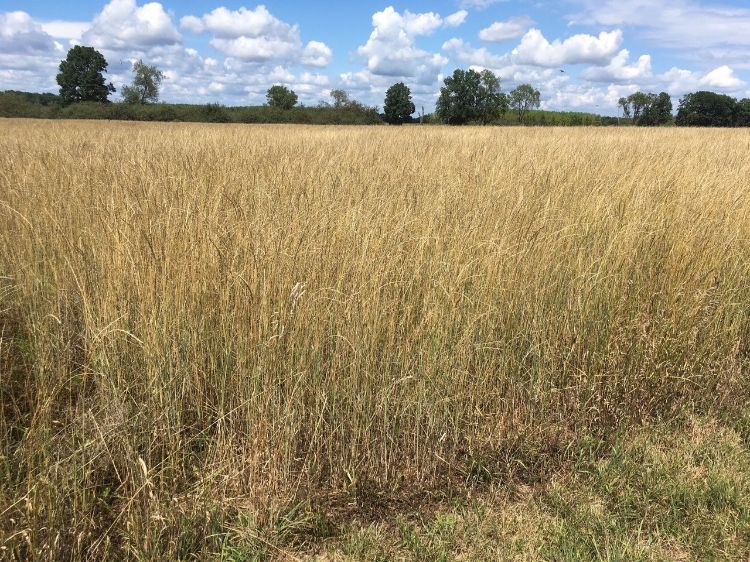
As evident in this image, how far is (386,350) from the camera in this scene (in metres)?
2.28

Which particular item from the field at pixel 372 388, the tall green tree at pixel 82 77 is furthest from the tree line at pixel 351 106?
the field at pixel 372 388

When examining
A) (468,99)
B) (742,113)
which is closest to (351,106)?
(468,99)

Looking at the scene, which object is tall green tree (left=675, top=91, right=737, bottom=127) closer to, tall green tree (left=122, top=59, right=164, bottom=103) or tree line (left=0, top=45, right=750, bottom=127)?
tree line (left=0, top=45, right=750, bottom=127)

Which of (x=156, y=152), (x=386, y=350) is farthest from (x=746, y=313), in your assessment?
(x=156, y=152)

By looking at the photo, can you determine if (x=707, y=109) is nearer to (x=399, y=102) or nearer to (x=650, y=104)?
(x=650, y=104)

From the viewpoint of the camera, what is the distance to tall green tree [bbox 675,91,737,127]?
66562 mm

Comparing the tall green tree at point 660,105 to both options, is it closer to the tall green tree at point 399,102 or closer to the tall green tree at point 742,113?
the tall green tree at point 742,113

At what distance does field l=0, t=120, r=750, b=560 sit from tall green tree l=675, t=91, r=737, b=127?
7838 cm

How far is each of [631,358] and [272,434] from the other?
1969mm

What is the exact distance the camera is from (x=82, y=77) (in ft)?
225

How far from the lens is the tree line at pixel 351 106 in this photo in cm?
4684

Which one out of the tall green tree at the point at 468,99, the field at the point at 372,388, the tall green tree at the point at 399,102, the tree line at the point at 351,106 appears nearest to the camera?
the field at the point at 372,388

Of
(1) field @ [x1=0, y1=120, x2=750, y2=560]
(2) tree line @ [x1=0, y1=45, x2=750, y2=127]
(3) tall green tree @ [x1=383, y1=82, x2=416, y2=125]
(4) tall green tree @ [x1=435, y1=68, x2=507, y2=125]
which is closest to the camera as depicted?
(1) field @ [x1=0, y1=120, x2=750, y2=560]

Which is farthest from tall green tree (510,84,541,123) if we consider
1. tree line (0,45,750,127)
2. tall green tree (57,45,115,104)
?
tall green tree (57,45,115,104)
